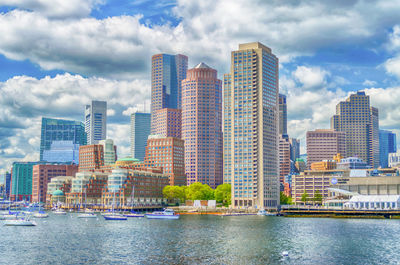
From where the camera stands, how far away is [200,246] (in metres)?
127

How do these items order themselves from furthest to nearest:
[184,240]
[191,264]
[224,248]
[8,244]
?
[184,240], [8,244], [224,248], [191,264]

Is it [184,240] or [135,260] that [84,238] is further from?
[135,260]

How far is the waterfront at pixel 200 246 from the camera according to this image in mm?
105562

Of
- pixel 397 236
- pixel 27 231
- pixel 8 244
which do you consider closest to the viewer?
pixel 8 244

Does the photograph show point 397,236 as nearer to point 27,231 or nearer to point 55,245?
point 55,245

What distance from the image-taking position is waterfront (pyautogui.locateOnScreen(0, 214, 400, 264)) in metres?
106

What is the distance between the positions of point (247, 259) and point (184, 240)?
3846cm

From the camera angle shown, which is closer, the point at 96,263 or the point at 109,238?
the point at 96,263

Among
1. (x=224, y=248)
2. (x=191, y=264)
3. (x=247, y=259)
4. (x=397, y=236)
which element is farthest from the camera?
(x=397, y=236)

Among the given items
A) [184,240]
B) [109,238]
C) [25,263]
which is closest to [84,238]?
[109,238]

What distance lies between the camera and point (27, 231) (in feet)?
560

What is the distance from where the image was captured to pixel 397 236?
151625 mm

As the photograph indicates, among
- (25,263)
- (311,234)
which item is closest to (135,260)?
(25,263)

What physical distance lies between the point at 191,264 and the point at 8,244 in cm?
5954
